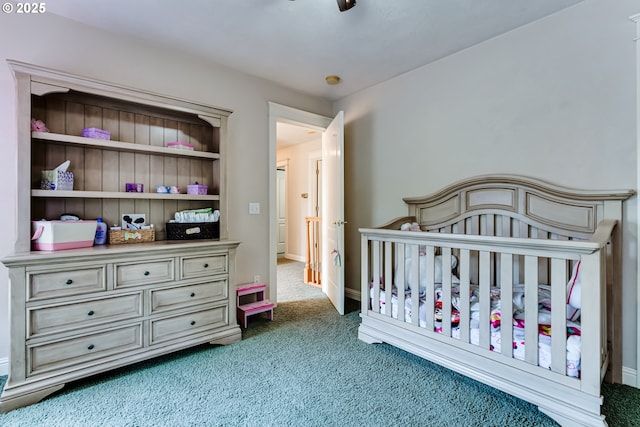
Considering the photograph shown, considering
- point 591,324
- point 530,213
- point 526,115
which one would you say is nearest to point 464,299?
point 591,324

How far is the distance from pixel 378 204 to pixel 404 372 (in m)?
1.72

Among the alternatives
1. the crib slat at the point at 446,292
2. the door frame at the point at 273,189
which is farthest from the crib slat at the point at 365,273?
the door frame at the point at 273,189

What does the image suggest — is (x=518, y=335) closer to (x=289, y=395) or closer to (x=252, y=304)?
(x=289, y=395)

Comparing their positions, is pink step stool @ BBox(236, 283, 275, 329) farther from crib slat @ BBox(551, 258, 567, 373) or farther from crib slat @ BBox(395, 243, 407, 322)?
crib slat @ BBox(551, 258, 567, 373)

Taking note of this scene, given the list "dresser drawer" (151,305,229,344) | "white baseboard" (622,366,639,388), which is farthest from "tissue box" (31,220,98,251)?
"white baseboard" (622,366,639,388)

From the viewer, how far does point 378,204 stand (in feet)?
10.7

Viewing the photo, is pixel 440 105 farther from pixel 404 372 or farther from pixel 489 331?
pixel 404 372

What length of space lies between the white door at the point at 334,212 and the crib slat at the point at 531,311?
1642 millimetres

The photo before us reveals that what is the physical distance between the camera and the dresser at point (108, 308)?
63.9 inches

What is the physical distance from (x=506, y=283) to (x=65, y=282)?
244 centimetres

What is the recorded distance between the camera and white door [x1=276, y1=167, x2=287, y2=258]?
22.3 feet

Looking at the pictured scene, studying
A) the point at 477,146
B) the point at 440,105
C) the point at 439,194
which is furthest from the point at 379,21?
the point at 439,194

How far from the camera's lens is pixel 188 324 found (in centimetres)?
218

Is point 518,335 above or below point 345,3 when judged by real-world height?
below
